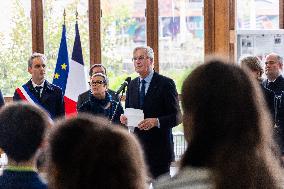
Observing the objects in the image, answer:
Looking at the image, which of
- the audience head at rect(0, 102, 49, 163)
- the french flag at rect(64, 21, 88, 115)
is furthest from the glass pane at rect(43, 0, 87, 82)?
the audience head at rect(0, 102, 49, 163)

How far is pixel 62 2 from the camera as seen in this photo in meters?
7.71

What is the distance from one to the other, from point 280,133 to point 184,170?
355 cm

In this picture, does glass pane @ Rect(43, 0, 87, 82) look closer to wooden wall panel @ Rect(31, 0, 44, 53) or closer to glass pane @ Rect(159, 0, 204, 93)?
wooden wall panel @ Rect(31, 0, 44, 53)

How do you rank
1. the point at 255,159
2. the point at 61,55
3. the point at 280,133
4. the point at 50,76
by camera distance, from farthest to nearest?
the point at 50,76 < the point at 61,55 < the point at 280,133 < the point at 255,159

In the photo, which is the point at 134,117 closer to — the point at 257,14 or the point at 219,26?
the point at 219,26

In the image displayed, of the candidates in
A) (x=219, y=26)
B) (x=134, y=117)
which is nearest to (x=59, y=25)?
(x=219, y=26)

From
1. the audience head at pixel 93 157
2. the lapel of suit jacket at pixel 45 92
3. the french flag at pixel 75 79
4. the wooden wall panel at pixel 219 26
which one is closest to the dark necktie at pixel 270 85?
the lapel of suit jacket at pixel 45 92

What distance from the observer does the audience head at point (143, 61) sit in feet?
16.0

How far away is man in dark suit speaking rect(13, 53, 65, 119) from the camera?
17.5ft

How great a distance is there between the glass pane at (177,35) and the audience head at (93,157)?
614 cm

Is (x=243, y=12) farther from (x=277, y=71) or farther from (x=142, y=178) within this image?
(x=142, y=178)

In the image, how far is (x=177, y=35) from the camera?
761cm

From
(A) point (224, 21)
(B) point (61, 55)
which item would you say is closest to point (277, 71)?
(A) point (224, 21)

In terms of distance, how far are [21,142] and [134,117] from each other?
2.75 m
